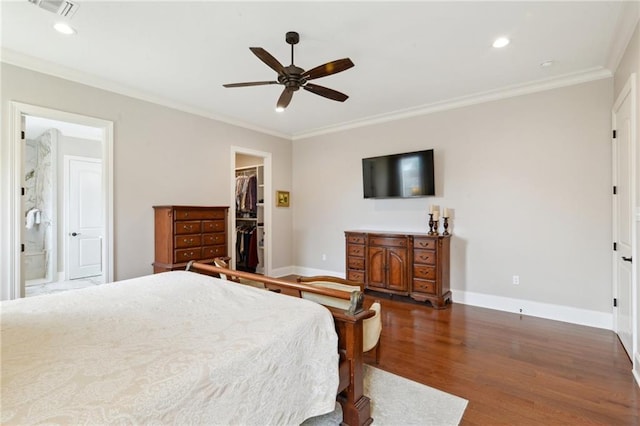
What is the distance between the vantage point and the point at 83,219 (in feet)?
18.1

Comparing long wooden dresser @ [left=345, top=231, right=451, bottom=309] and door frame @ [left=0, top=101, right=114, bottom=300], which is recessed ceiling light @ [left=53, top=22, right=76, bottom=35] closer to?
door frame @ [left=0, top=101, right=114, bottom=300]

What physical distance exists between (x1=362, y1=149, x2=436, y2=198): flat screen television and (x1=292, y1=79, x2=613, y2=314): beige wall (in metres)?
0.18

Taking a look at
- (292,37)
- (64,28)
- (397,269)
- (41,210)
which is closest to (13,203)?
(64,28)

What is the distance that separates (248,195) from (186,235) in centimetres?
236

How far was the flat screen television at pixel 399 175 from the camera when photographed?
4406 mm

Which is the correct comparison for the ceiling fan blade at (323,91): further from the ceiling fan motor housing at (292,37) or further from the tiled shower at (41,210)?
the tiled shower at (41,210)

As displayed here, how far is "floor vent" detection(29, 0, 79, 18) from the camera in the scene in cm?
218

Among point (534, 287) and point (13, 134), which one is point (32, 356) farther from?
point (534, 287)

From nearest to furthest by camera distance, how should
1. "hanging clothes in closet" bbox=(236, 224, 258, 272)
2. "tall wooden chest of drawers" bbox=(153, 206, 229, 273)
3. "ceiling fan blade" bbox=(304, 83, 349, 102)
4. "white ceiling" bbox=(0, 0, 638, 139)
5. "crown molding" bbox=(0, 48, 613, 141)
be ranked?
"white ceiling" bbox=(0, 0, 638, 139) → "ceiling fan blade" bbox=(304, 83, 349, 102) → "crown molding" bbox=(0, 48, 613, 141) → "tall wooden chest of drawers" bbox=(153, 206, 229, 273) → "hanging clothes in closet" bbox=(236, 224, 258, 272)

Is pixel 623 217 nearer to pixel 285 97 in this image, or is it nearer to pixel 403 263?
pixel 403 263

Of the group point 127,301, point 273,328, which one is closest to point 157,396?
point 273,328

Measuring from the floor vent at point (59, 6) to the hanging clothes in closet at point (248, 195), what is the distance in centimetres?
391

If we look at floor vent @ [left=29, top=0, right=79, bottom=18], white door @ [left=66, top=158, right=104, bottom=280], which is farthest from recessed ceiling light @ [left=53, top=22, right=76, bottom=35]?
white door @ [left=66, top=158, right=104, bottom=280]

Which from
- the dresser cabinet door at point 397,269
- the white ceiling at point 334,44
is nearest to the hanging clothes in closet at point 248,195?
the white ceiling at point 334,44
